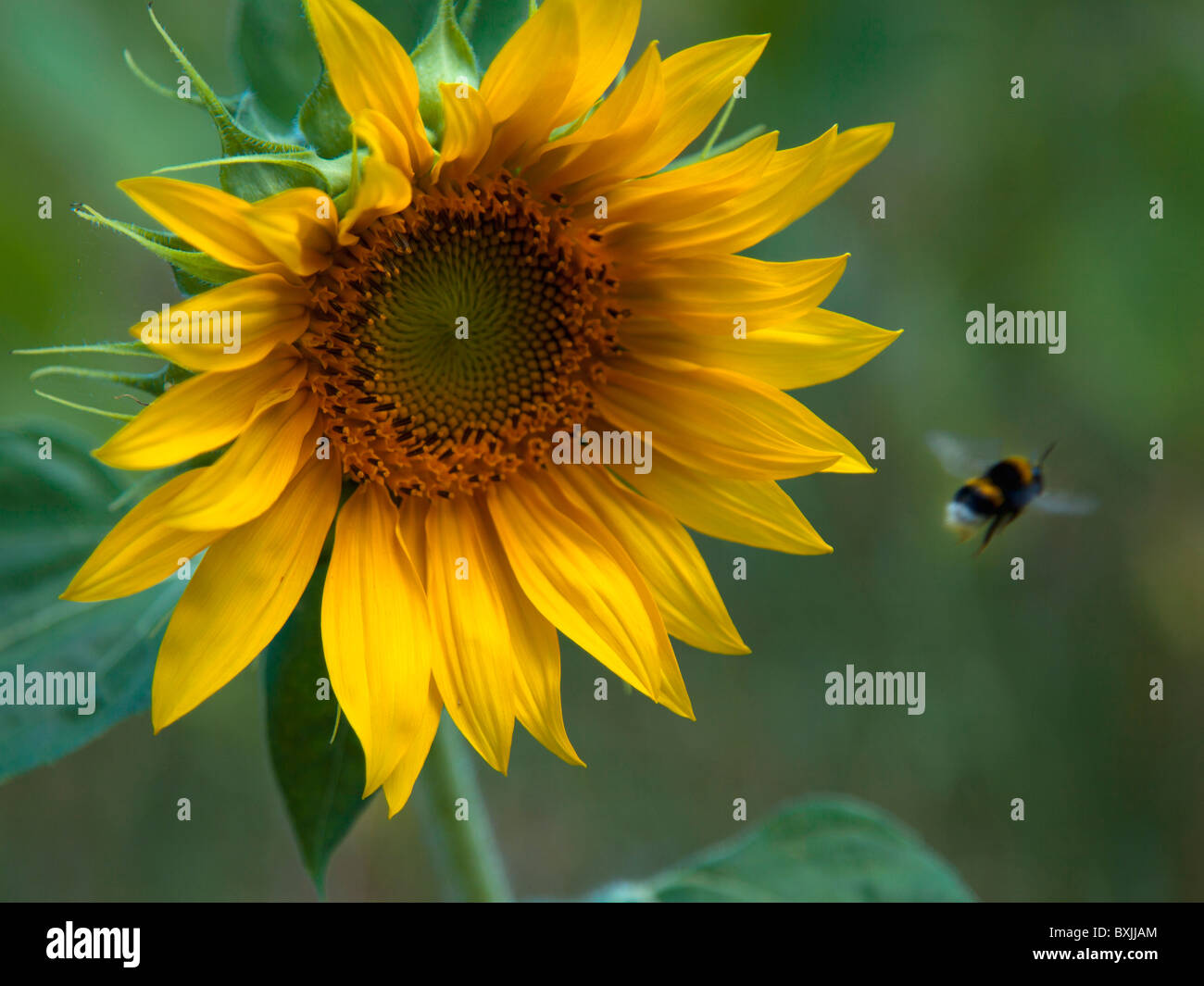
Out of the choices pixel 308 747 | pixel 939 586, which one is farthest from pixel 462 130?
pixel 939 586

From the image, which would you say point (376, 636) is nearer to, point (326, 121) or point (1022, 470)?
point (326, 121)

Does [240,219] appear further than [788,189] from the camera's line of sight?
No

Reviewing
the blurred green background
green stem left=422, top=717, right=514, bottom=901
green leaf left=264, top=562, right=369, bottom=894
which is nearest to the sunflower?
green leaf left=264, top=562, right=369, bottom=894

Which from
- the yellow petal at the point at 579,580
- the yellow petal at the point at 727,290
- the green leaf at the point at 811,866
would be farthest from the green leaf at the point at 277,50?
the green leaf at the point at 811,866

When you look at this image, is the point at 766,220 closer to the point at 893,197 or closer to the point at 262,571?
the point at 262,571

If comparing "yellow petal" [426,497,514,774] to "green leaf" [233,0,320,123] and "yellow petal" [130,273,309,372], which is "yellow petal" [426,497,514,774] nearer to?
"yellow petal" [130,273,309,372]

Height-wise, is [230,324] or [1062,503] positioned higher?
[230,324]
